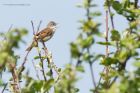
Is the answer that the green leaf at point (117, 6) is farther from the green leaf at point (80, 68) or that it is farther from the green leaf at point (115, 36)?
the green leaf at point (80, 68)

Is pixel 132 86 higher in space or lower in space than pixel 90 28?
lower

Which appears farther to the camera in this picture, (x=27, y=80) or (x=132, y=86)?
(x=27, y=80)

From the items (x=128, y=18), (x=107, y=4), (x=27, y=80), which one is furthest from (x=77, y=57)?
(x=107, y=4)

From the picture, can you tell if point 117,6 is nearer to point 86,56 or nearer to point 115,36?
point 115,36

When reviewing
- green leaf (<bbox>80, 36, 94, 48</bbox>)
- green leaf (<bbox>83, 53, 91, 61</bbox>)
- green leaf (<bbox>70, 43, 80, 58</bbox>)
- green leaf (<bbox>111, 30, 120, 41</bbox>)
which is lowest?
green leaf (<bbox>111, 30, 120, 41</bbox>)

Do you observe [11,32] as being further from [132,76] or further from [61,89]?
[132,76]

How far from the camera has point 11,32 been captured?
2654mm

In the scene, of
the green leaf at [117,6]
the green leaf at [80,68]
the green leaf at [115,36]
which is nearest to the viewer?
the green leaf at [80,68]

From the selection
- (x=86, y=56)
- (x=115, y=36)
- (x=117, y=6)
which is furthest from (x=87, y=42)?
(x=117, y=6)

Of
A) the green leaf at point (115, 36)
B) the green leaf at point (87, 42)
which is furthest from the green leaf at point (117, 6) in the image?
the green leaf at point (87, 42)

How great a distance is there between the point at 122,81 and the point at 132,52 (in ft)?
0.92

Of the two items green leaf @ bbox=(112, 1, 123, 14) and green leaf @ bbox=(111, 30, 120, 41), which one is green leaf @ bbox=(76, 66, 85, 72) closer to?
green leaf @ bbox=(111, 30, 120, 41)

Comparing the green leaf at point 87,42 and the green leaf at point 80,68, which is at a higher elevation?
the green leaf at point 87,42

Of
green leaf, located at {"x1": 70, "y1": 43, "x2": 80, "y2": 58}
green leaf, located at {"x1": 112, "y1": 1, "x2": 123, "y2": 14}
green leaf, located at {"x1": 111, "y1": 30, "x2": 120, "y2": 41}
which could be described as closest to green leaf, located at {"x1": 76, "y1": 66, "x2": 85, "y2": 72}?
green leaf, located at {"x1": 70, "y1": 43, "x2": 80, "y2": 58}
